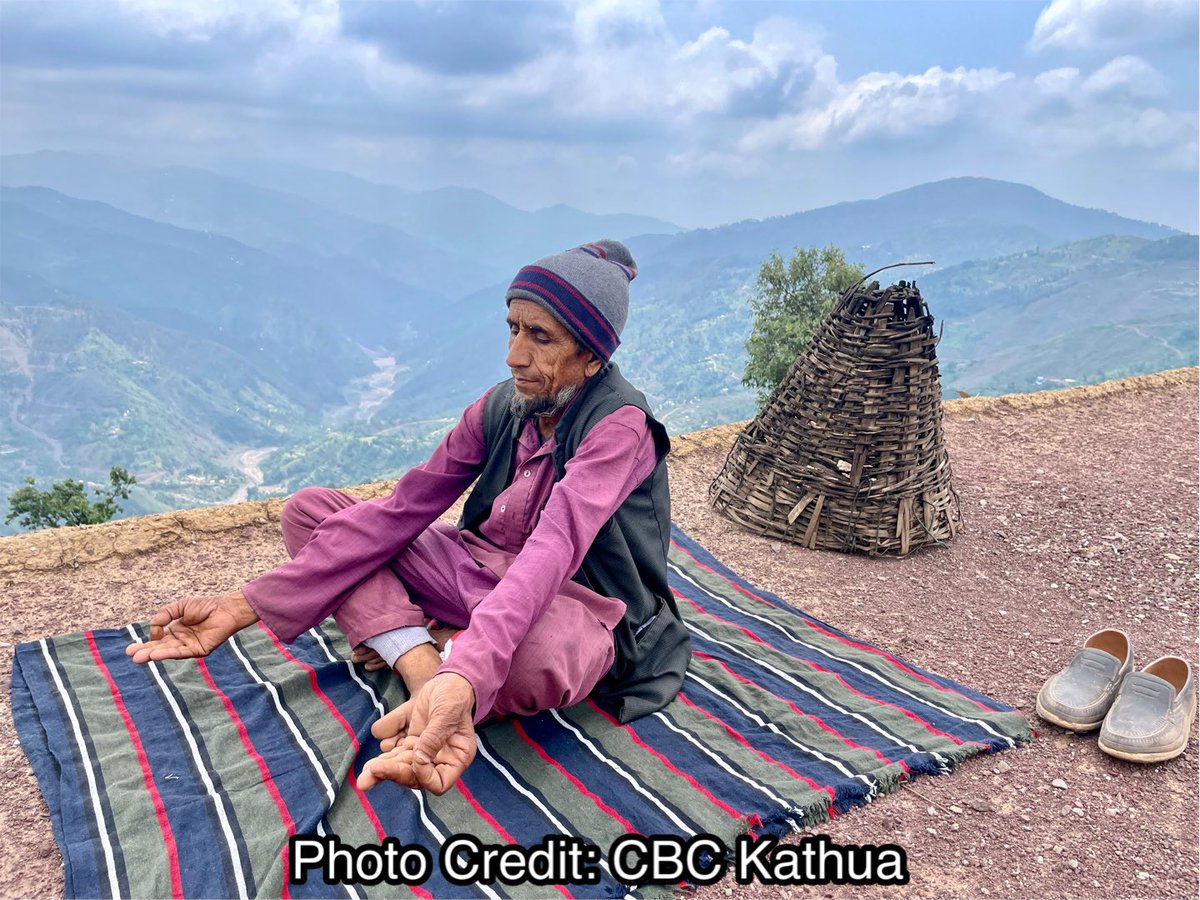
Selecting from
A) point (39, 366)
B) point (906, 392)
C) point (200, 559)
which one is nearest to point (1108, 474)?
point (906, 392)

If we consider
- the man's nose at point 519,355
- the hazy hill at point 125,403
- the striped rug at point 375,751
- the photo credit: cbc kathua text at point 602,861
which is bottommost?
the hazy hill at point 125,403

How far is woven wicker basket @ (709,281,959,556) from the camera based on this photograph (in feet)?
13.5

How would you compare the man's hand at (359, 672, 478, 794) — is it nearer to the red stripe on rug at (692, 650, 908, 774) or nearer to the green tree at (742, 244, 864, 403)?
the red stripe on rug at (692, 650, 908, 774)

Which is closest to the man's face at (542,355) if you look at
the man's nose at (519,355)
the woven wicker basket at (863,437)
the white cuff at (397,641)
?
the man's nose at (519,355)

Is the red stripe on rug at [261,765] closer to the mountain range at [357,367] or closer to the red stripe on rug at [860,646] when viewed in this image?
the red stripe on rug at [860,646]

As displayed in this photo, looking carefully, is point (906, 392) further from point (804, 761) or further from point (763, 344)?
point (763, 344)

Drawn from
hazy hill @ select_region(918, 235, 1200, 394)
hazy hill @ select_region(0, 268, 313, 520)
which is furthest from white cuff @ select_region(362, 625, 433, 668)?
hazy hill @ select_region(0, 268, 313, 520)

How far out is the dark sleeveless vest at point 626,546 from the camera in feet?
8.16

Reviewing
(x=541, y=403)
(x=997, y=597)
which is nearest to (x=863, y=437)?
(x=997, y=597)

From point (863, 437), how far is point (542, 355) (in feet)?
7.41

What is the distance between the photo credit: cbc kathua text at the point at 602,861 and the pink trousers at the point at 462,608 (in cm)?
38

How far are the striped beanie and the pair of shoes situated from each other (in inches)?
75.2

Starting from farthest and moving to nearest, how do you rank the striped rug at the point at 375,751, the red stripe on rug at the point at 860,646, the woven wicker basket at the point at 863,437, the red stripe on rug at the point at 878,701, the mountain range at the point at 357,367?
1. the mountain range at the point at 357,367
2. the woven wicker basket at the point at 863,437
3. the red stripe on rug at the point at 860,646
4. the red stripe on rug at the point at 878,701
5. the striped rug at the point at 375,751

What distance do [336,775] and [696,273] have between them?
19423 centimetres
